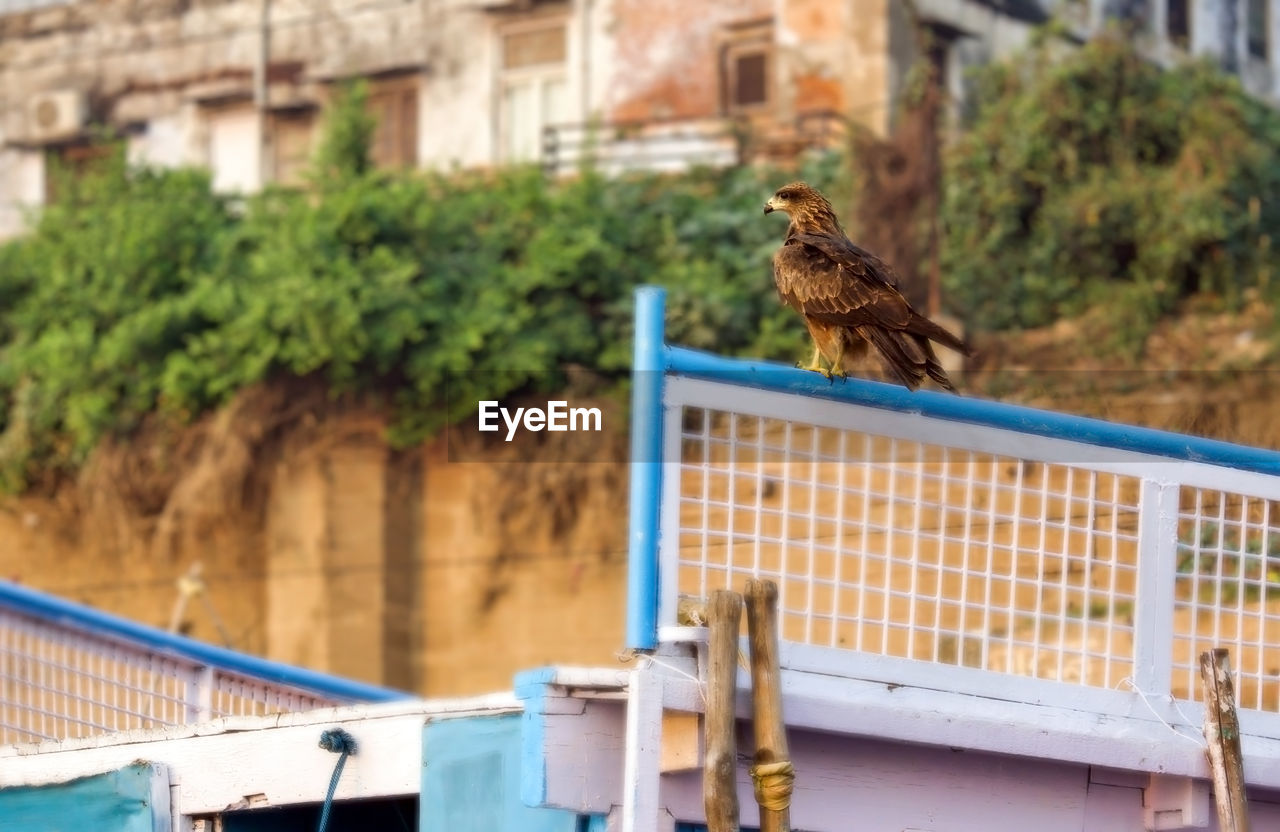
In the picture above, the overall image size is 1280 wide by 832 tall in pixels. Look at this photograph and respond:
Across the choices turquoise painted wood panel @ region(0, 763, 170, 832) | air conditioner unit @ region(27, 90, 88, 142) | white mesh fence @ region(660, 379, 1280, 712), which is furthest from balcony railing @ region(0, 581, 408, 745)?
air conditioner unit @ region(27, 90, 88, 142)

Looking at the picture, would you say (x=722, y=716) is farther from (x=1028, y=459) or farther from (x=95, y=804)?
(x=95, y=804)

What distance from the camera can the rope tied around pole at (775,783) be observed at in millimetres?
4105

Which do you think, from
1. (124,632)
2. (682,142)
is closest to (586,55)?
(682,142)

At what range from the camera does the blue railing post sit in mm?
4137

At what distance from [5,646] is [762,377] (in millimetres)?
3728

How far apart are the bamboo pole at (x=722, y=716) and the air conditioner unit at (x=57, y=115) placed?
724 inches

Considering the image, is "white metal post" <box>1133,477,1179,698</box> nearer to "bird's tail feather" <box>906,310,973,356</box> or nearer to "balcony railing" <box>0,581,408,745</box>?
"bird's tail feather" <box>906,310,973,356</box>

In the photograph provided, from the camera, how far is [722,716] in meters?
4.05

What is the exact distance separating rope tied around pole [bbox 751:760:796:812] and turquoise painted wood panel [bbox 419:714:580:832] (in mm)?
427

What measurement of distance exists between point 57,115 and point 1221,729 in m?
18.6

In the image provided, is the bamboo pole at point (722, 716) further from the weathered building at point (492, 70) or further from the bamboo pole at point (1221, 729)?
the weathered building at point (492, 70)

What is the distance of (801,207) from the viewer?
5.81 m

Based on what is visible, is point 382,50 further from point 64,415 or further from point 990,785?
point 990,785

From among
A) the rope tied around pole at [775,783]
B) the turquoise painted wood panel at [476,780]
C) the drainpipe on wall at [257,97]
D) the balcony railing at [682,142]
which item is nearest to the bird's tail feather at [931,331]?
the rope tied around pole at [775,783]
